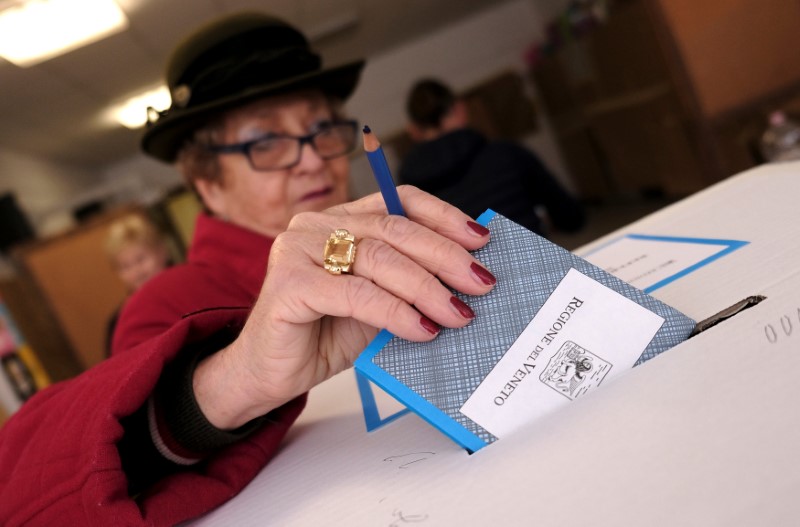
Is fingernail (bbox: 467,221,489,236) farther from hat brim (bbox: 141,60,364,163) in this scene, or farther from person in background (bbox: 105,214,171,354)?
person in background (bbox: 105,214,171,354)

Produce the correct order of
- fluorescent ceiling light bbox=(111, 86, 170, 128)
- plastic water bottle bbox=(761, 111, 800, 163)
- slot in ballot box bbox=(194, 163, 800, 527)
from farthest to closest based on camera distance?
fluorescent ceiling light bbox=(111, 86, 170, 128), plastic water bottle bbox=(761, 111, 800, 163), slot in ballot box bbox=(194, 163, 800, 527)

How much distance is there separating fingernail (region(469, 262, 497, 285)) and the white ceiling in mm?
3304

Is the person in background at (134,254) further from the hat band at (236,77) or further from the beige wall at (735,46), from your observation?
the beige wall at (735,46)

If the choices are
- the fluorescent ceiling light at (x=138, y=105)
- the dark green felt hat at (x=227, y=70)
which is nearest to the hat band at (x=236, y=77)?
the dark green felt hat at (x=227, y=70)

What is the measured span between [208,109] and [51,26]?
8.66ft

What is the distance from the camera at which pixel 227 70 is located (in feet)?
3.69

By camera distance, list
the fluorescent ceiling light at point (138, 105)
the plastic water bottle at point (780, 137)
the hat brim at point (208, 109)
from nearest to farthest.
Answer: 1. the hat brim at point (208, 109)
2. the plastic water bottle at point (780, 137)
3. the fluorescent ceiling light at point (138, 105)

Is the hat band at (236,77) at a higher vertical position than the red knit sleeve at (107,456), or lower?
higher

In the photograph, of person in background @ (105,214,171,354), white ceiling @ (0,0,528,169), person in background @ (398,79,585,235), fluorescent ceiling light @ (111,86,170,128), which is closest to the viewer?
person in background @ (398,79,585,235)

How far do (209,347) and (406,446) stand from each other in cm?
29

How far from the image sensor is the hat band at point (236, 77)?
1.12 metres

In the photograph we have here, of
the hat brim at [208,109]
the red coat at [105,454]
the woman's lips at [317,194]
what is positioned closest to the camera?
the red coat at [105,454]

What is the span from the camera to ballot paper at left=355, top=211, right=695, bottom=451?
423 mm

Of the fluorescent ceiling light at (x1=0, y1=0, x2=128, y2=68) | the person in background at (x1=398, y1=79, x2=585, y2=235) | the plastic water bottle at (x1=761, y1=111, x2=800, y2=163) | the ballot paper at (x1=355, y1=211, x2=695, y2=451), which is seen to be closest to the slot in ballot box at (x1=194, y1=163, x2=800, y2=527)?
the ballot paper at (x1=355, y1=211, x2=695, y2=451)
